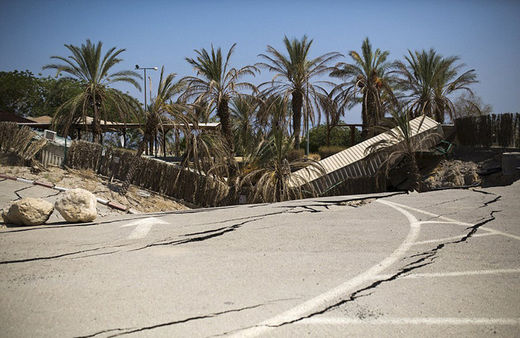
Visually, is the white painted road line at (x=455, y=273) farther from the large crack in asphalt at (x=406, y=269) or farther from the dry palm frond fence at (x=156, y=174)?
the dry palm frond fence at (x=156, y=174)

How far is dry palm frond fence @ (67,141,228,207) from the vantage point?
639 inches

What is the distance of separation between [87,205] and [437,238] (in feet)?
19.6

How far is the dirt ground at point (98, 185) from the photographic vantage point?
14.0m

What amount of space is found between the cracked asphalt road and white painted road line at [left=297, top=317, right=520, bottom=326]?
0.02m

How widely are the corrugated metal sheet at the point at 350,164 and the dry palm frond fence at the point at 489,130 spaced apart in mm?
1170

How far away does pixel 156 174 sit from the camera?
1659cm

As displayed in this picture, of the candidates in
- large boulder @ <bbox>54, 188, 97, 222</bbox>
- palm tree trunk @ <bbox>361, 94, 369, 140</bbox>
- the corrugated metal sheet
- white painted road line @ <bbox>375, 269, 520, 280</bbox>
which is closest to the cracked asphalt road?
white painted road line @ <bbox>375, 269, 520, 280</bbox>

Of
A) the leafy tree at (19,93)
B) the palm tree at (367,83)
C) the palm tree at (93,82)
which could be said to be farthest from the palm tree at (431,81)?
the leafy tree at (19,93)

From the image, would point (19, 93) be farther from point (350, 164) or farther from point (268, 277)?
point (268, 277)

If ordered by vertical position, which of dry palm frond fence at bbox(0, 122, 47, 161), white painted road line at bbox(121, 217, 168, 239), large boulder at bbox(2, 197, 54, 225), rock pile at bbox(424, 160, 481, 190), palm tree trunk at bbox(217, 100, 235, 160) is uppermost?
palm tree trunk at bbox(217, 100, 235, 160)

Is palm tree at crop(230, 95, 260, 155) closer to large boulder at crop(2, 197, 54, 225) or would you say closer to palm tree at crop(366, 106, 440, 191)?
palm tree at crop(366, 106, 440, 191)

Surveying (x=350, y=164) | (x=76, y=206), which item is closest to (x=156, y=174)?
(x=350, y=164)

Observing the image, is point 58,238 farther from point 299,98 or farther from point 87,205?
point 299,98

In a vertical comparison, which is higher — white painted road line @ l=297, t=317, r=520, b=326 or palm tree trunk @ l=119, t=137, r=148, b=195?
palm tree trunk @ l=119, t=137, r=148, b=195
